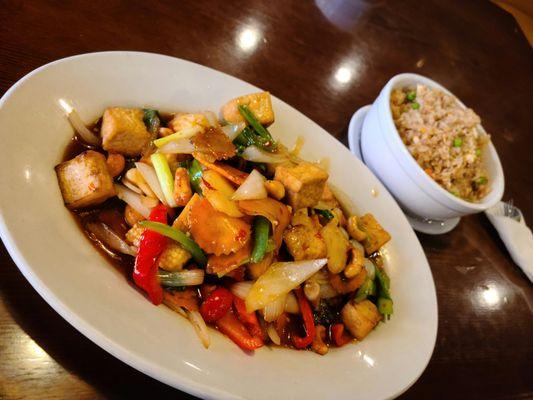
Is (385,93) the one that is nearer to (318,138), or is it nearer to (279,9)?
(318,138)

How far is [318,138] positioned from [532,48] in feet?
10.6

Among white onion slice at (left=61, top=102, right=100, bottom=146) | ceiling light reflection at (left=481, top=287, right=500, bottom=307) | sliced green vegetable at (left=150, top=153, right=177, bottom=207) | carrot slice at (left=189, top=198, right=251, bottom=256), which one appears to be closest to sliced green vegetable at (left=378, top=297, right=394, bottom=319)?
carrot slice at (left=189, top=198, right=251, bottom=256)

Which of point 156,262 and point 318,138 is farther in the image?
point 318,138

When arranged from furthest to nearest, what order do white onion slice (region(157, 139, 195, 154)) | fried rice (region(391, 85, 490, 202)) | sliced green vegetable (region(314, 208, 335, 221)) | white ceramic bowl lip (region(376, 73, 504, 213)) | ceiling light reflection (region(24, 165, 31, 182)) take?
fried rice (region(391, 85, 490, 202))
white ceramic bowl lip (region(376, 73, 504, 213))
sliced green vegetable (region(314, 208, 335, 221))
white onion slice (region(157, 139, 195, 154))
ceiling light reflection (region(24, 165, 31, 182))

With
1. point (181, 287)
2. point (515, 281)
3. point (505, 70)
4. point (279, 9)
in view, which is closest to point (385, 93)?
point (279, 9)

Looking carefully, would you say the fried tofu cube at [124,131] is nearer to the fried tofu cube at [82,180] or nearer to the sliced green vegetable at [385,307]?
the fried tofu cube at [82,180]

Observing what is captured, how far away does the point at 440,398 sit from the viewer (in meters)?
1.75

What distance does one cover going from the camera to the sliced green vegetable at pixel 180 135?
5.17 feet

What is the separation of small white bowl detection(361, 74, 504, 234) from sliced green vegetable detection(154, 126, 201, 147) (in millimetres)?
994

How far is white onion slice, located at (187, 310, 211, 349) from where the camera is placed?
1273mm

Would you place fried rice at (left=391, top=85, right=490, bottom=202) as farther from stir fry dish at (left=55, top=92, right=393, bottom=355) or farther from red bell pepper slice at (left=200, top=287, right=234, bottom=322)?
red bell pepper slice at (left=200, top=287, right=234, bottom=322)

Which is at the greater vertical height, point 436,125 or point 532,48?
point 436,125

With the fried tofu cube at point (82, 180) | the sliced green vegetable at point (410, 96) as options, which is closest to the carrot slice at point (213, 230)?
the fried tofu cube at point (82, 180)

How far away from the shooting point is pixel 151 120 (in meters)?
1.66
